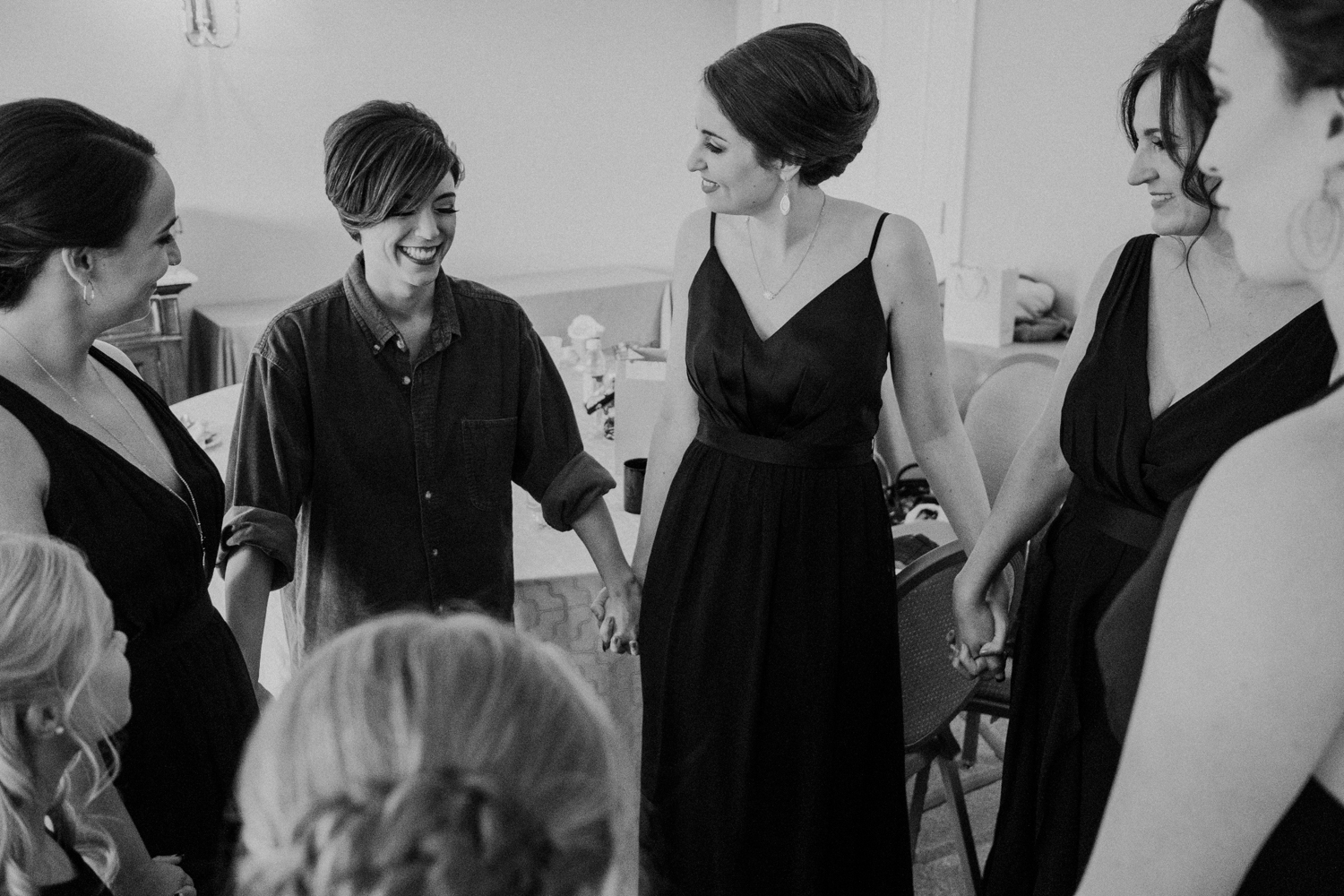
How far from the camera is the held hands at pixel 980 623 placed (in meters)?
1.93

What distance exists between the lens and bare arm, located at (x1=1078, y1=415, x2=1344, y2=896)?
725 millimetres

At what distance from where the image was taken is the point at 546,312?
603 centimetres

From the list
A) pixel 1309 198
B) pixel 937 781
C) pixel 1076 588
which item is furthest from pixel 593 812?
pixel 937 781

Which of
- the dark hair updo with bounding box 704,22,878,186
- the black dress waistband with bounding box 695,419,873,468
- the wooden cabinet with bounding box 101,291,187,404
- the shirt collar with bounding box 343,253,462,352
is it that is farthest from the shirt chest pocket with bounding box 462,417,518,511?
the wooden cabinet with bounding box 101,291,187,404

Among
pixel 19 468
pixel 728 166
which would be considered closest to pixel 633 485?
pixel 728 166

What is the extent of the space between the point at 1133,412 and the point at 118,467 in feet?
4.42

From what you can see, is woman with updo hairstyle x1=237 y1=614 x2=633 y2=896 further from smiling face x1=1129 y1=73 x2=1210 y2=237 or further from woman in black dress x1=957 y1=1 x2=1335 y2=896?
smiling face x1=1129 y1=73 x2=1210 y2=237

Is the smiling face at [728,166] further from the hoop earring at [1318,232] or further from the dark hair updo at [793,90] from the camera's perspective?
the hoop earring at [1318,232]

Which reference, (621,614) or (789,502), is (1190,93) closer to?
(789,502)

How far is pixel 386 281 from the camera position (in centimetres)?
195

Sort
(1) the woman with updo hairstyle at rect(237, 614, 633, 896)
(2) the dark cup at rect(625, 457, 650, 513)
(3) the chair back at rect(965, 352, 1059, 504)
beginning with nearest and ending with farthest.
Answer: (1) the woman with updo hairstyle at rect(237, 614, 633, 896) → (2) the dark cup at rect(625, 457, 650, 513) → (3) the chair back at rect(965, 352, 1059, 504)

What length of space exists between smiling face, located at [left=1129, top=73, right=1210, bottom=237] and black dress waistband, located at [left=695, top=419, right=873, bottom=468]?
59 cm

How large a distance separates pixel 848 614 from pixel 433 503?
713 millimetres

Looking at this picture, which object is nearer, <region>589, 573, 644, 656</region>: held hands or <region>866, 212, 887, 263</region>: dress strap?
<region>866, 212, 887, 263</region>: dress strap
